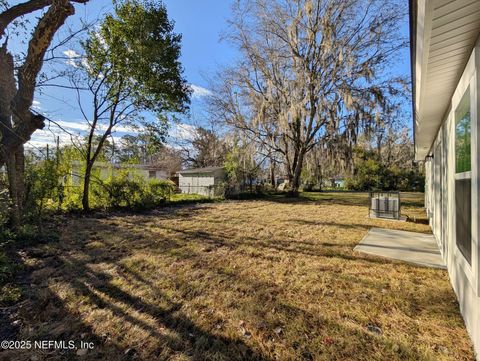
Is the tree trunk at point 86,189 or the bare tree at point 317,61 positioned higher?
the bare tree at point 317,61

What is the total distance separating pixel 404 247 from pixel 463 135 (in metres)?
2.72

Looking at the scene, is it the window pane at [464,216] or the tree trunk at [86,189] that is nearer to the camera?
the window pane at [464,216]

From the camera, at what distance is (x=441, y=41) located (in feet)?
5.90

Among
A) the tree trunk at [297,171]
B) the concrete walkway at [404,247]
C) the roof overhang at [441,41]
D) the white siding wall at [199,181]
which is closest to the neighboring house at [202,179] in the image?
the white siding wall at [199,181]

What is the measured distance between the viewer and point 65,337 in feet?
6.24

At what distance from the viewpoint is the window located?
2037 mm

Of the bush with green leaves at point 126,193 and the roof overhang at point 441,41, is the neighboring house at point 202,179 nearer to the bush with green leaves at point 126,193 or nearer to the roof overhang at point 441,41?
the bush with green leaves at point 126,193

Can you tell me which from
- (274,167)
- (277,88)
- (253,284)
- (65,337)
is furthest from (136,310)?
(274,167)

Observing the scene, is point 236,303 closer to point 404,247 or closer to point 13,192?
point 404,247

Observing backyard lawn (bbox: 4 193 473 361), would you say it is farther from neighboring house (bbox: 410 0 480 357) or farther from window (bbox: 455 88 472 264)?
window (bbox: 455 88 472 264)

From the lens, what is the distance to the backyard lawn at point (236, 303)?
1786 millimetres

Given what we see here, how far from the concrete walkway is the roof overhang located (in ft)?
7.68

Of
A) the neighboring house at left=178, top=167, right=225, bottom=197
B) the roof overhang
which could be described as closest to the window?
the roof overhang

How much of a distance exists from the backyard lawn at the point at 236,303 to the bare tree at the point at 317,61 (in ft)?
28.8
